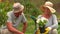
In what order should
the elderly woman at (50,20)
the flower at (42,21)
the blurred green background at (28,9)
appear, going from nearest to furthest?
the blurred green background at (28,9) < the flower at (42,21) < the elderly woman at (50,20)

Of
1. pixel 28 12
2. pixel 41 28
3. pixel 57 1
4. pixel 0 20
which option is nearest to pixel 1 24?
pixel 0 20

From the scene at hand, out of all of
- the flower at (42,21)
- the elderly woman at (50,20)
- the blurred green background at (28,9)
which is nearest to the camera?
the blurred green background at (28,9)

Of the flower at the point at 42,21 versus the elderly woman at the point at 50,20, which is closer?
the flower at the point at 42,21

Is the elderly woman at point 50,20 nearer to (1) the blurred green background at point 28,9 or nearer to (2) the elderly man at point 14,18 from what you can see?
(2) the elderly man at point 14,18

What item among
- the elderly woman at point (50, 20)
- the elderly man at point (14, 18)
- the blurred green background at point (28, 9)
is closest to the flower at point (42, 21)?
the elderly woman at point (50, 20)

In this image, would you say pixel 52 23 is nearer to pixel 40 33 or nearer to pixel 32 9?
pixel 40 33

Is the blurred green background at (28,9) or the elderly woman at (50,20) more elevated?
the blurred green background at (28,9)

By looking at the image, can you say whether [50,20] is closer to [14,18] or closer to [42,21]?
[42,21]

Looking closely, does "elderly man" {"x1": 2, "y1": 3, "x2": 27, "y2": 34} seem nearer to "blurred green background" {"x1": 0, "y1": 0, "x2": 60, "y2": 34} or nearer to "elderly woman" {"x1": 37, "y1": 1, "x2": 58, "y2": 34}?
"blurred green background" {"x1": 0, "y1": 0, "x2": 60, "y2": 34}

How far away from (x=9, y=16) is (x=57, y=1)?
9.63 m

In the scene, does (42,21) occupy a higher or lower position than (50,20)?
lower

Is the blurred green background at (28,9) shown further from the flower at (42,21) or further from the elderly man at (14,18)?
the flower at (42,21)

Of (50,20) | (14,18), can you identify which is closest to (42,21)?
(50,20)

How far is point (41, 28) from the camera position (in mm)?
5199
